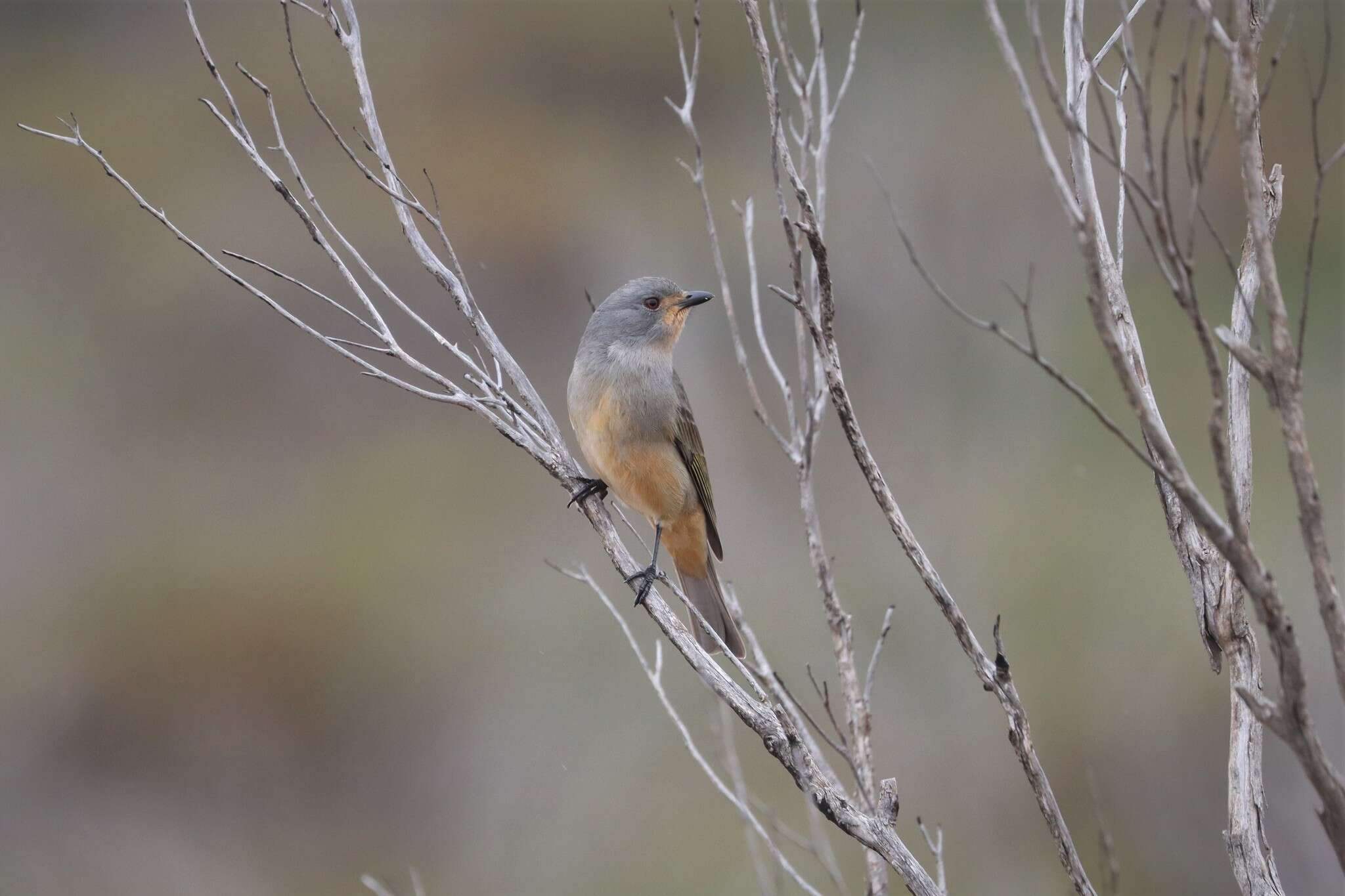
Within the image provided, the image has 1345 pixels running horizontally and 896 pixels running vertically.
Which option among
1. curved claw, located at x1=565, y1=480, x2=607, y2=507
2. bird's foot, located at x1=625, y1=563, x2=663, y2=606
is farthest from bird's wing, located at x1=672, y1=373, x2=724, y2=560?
bird's foot, located at x1=625, y1=563, x2=663, y2=606

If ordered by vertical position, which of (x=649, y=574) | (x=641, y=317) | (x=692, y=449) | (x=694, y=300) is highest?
(x=694, y=300)

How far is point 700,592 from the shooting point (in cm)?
456

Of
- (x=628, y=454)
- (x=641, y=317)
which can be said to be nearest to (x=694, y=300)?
(x=641, y=317)

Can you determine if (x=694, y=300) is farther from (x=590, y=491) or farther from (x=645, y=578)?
(x=645, y=578)

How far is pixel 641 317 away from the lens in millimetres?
4188

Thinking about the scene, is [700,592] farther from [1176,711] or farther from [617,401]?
[1176,711]

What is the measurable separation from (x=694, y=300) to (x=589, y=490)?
43.8 inches

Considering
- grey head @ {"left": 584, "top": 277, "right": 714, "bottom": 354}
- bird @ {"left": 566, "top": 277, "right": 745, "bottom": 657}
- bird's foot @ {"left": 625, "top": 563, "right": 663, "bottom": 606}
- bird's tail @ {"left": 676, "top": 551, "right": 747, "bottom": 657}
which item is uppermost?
grey head @ {"left": 584, "top": 277, "right": 714, "bottom": 354}

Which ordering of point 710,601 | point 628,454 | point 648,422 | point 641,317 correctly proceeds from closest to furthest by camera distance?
1. point 628,454
2. point 648,422
3. point 641,317
4. point 710,601

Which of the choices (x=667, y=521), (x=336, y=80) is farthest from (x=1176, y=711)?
(x=336, y=80)

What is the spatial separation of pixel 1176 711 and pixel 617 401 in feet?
17.5

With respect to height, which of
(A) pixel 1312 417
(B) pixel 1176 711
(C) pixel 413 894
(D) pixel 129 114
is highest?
(A) pixel 1312 417

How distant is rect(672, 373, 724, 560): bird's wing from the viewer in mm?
4250

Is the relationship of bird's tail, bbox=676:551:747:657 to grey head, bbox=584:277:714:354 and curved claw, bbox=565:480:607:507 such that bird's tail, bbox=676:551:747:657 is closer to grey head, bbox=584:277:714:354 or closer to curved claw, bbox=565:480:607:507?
curved claw, bbox=565:480:607:507
